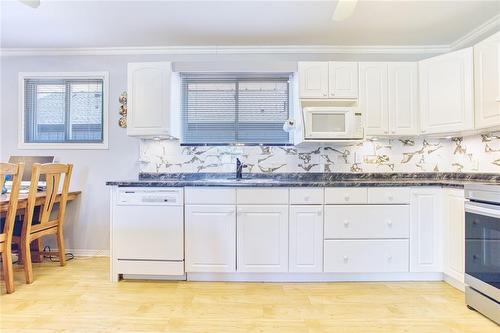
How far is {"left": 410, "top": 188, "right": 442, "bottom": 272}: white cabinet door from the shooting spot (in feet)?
8.47

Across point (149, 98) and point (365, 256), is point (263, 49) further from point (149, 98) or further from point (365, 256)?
point (365, 256)

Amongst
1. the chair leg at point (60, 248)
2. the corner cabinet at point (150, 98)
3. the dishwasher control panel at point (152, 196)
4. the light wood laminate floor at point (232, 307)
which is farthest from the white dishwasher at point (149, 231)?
the chair leg at point (60, 248)

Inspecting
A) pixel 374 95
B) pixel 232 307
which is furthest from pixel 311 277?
pixel 374 95

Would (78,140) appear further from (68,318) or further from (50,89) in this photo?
(68,318)

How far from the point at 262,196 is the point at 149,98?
1.50 metres

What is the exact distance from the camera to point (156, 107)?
2934 mm

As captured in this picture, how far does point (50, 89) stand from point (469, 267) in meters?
4.51

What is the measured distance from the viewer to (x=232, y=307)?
216 centimetres

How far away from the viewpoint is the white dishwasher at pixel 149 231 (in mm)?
2570

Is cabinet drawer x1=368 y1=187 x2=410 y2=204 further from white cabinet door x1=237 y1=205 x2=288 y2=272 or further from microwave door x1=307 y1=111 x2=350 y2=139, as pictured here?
white cabinet door x1=237 y1=205 x2=288 y2=272

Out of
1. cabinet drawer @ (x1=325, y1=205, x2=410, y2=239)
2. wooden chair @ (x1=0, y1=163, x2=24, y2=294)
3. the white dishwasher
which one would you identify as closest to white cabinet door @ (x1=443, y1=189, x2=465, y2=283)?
cabinet drawer @ (x1=325, y1=205, x2=410, y2=239)

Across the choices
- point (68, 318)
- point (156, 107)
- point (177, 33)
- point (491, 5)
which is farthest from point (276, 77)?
point (68, 318)

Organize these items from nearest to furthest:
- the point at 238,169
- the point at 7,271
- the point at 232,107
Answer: the point at 7,271
the point at 238,169
the point at 232,107

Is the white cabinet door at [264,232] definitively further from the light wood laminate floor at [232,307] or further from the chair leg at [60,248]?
the chair leg at [60,248]
